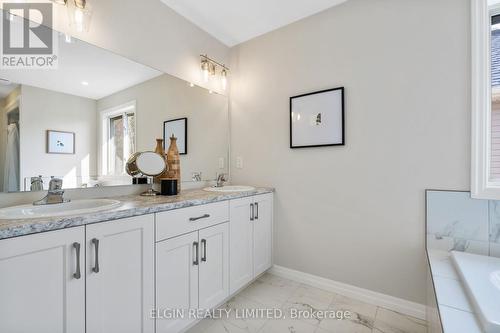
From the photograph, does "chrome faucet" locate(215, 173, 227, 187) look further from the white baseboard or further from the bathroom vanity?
the white baseboard

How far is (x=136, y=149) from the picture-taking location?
5.63 ft

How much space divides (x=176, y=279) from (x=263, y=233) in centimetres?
95

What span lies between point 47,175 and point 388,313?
94.6 inches

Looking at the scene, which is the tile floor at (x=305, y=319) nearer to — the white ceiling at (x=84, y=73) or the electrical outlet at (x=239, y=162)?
the electrical outlet at (x=239, y=162)

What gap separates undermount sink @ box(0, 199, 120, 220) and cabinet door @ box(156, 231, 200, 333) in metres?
0.38

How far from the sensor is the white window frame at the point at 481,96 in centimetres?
138

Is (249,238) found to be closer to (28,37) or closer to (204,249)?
(204,249)

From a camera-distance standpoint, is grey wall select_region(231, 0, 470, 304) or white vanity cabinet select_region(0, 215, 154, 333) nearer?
white vanity cabinet select_region(0, 215, 154, 333)

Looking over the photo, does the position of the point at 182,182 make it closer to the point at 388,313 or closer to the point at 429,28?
the point at 388,313

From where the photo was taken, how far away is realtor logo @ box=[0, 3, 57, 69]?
1164 millimetres

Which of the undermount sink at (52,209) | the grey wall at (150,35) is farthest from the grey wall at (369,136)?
the undermount sink at (52,209)

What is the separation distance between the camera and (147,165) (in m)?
1.71

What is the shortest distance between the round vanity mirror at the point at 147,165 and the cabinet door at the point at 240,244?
0.61 meters

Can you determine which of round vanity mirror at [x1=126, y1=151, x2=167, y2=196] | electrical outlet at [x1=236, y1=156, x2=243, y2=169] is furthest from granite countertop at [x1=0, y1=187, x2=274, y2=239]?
electrical outlet at [x1=236, y1=156, x2=243, y2=169]
